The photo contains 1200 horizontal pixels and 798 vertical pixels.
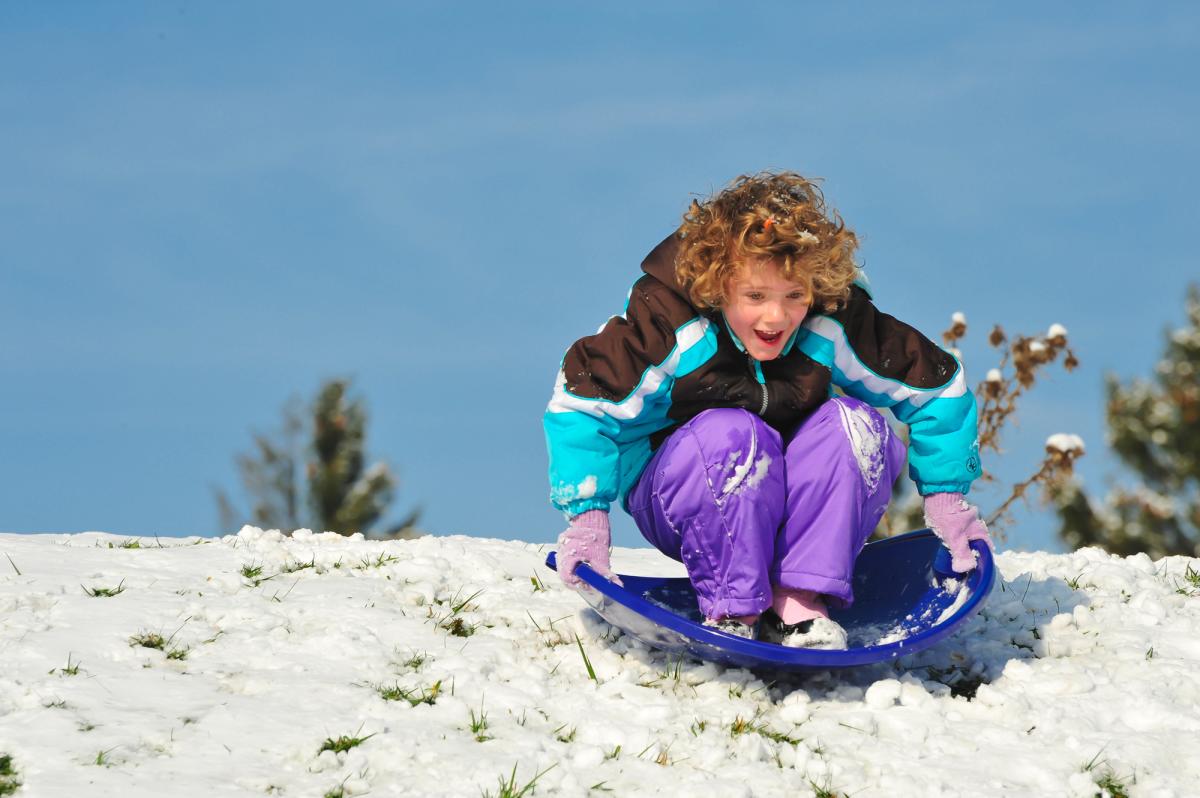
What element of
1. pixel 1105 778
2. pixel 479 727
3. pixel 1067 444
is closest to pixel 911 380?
pixel 1105 778

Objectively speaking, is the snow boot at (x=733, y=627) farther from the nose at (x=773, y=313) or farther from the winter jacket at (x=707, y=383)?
the nose at (x=773, y=313)

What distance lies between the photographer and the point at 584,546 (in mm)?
3551

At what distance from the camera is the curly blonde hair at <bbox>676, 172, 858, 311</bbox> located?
348 cm

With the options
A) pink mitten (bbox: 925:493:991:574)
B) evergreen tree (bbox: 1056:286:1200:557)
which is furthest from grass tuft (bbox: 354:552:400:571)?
evergreen tree (bbox: 1056:286:1200:557)

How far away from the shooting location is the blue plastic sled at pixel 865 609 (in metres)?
3.33

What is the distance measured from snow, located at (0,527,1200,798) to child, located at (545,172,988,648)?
317 mm

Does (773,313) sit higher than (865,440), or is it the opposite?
(773,313)

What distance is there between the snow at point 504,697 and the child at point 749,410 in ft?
1.04

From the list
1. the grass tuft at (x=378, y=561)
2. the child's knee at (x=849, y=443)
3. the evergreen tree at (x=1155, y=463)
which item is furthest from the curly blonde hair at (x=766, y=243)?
the evergreen tree at (x=1155, y=463)

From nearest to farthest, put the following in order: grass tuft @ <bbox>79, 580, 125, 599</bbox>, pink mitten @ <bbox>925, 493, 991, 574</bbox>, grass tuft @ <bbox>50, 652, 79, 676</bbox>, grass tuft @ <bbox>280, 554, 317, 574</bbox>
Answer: grass tuft @ <bbox>50, 652, 79, 676</bbox> → pink mitten @ <bbox>925, 493, 991, 574</bbox> → grass tuft @ <bbox>79, 580, 125, 599</bbox> → grass tuft @ <bbox>280, 554, 317, 574</bbox>

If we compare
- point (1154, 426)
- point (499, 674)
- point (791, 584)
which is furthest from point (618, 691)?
point (1154, 426)

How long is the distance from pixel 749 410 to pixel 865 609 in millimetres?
938

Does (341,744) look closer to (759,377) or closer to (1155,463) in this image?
(759,377)

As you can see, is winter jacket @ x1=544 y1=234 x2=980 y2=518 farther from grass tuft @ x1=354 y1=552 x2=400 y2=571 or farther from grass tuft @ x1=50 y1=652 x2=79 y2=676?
grass tuft @ x1=50 y1=652 x2=79 y2=676
